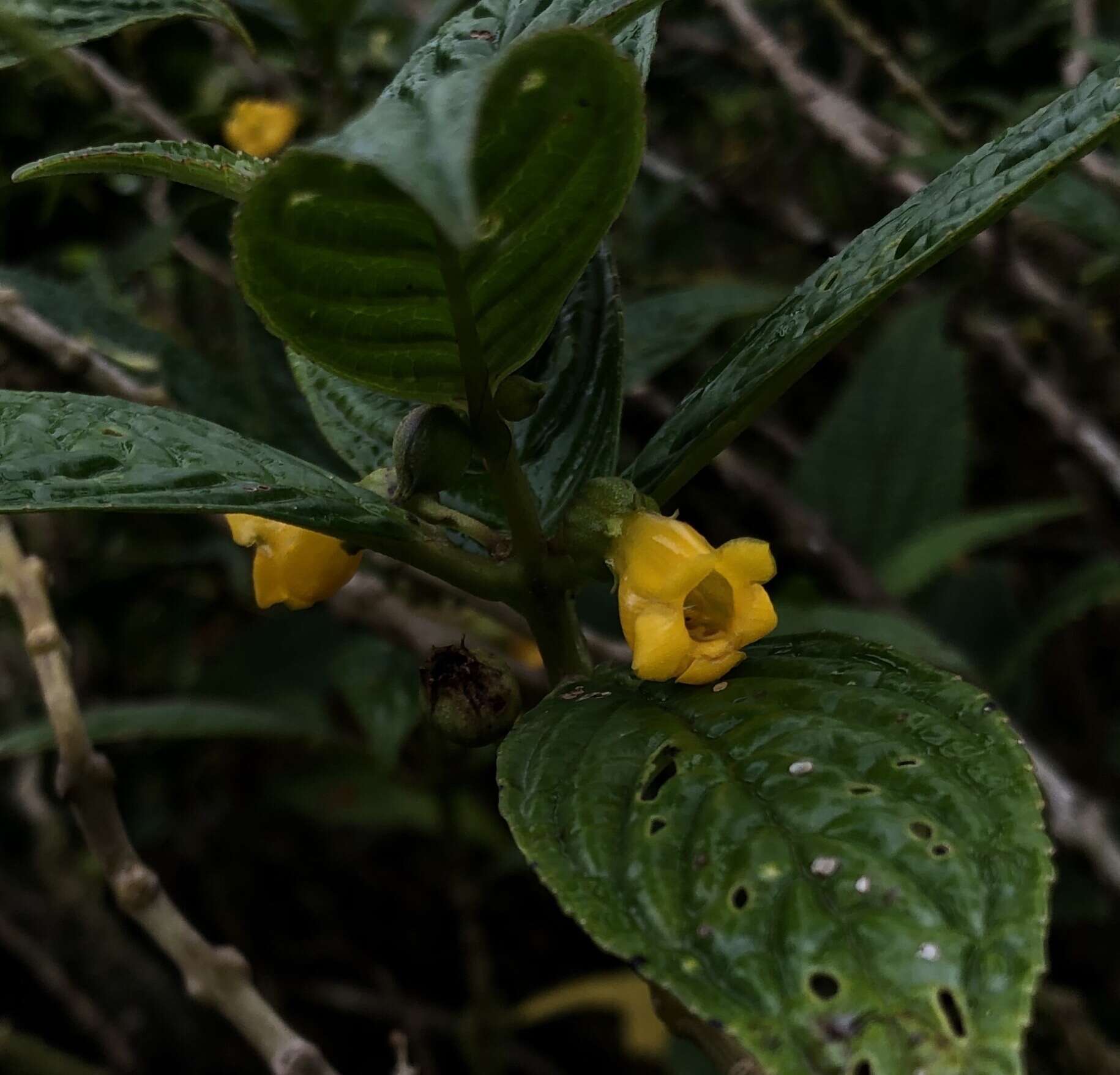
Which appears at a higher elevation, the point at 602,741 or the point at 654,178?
the point at 654,178

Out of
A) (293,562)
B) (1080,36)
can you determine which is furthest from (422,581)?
(1080,36)

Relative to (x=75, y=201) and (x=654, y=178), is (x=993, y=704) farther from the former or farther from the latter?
(x=654, y=178)

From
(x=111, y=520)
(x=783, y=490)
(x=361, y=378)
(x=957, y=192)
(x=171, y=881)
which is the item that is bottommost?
(x=171, y=881)

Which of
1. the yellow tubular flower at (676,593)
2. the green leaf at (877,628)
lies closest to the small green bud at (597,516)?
the yellow tubular flower at (676,593)

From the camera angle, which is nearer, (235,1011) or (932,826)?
(932,826)

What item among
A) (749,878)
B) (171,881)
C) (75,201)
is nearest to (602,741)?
(749,878)

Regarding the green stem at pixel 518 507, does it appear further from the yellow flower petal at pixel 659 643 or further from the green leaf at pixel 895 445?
the green leaf at pixel 895 445

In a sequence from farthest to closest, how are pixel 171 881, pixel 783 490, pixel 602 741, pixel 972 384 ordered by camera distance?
pixel 972 384 < pixel 171 881 < pixel 783 490 < pixel 602 741
